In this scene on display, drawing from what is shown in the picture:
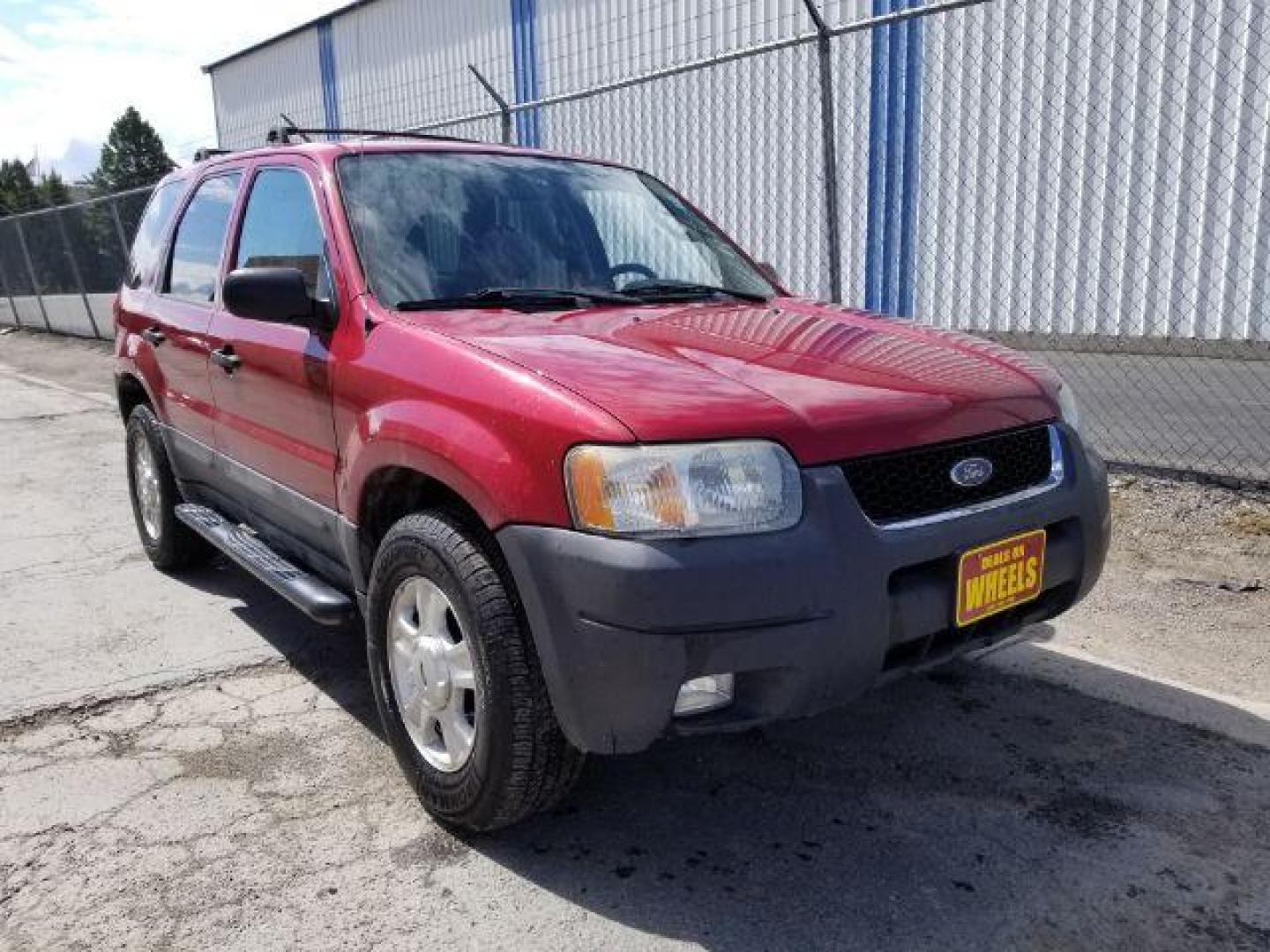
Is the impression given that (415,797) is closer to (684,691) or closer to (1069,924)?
(684,691)

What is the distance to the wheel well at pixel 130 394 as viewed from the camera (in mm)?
5125

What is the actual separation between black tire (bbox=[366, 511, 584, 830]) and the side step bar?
524mm

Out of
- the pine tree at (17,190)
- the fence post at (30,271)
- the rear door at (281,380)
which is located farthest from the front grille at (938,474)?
the pine tree at (17,190)

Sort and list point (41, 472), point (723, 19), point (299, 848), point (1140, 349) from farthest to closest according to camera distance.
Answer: point (723, 19), point (1140, 349), point (41, 472), point (299, 848)

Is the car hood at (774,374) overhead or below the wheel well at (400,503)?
overhead

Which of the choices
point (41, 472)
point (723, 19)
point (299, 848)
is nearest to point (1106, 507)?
point (299, 848)

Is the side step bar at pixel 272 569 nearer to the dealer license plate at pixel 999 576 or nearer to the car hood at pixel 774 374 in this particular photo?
the car hood at pixel 774 374

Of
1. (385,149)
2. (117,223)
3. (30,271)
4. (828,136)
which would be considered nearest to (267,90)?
(30,271)

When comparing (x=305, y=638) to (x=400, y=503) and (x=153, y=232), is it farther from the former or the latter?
(x=153, y=232)

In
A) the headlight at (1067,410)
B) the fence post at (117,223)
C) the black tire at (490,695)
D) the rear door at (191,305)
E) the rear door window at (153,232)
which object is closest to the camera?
the black tire at (490,695)

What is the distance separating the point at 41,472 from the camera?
7.38 m

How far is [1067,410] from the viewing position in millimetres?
2957

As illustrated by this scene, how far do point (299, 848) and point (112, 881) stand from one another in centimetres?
44

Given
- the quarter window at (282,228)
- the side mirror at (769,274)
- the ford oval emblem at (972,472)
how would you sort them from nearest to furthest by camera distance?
the ford oval emblem at (972,472), the quarter window at (282,228), the side mirror at (769,274)
